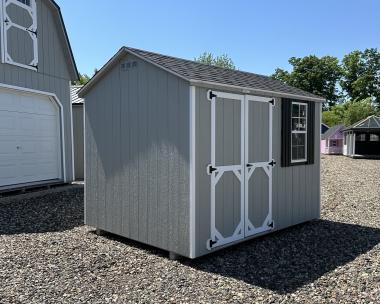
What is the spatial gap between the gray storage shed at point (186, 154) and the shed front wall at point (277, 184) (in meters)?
0.02

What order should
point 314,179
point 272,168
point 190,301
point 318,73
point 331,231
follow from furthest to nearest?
point 318,73 → point 314,179 → point 331,231 → point 272,168 → point 190,301

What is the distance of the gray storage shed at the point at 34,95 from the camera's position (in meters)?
9.44

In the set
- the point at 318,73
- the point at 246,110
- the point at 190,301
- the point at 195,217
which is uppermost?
the point at 318,73

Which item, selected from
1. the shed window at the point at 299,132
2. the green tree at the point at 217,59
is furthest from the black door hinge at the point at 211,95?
the green tree at the point at 217,59

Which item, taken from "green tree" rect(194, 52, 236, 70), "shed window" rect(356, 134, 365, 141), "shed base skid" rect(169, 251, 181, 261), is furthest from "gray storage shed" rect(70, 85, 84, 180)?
"green tree" rect(194, 52, 236, 70)

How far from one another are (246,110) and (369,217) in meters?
4.02

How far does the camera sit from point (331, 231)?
6.55 meters

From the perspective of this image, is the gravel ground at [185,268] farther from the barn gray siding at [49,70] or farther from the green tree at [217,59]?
the green tree at [217,59]

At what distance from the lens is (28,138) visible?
404 inches

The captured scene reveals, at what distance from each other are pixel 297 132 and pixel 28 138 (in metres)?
7.21

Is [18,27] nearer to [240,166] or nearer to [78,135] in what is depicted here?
[78,135]

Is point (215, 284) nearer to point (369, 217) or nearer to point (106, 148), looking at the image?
point (106, 148)

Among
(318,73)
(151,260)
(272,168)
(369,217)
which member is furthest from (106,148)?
(318,73)

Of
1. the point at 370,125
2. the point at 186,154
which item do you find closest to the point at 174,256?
the point at 186,154
